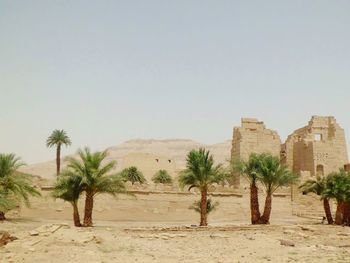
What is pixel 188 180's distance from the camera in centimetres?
2289

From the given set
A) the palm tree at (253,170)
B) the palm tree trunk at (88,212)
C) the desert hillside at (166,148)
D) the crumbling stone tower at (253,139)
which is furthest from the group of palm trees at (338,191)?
the desert hillside at (166,148)

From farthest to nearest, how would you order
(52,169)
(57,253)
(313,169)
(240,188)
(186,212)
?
1. (52,169)
2. (313,169)
3. (240,188)
4. (186,212)
5. (57,253)

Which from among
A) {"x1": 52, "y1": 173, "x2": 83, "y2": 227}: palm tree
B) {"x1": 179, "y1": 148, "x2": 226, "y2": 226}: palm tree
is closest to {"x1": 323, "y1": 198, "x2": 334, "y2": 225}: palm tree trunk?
{"x1": 179, "y1": 148, "x2": 226, "y2": 226}: palm tree

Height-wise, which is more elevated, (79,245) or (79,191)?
(79,191)

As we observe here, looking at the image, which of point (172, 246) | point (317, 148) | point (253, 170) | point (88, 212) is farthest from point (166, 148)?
point (172, 246)

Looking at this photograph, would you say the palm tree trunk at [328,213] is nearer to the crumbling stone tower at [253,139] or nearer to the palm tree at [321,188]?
the palm tree at [321,188]

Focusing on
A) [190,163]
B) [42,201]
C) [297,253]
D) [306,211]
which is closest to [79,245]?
[297,253]

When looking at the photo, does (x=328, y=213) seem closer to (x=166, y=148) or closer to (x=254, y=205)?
(x=254, y=205)

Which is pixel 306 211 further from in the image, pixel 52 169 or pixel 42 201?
pixel 52 169

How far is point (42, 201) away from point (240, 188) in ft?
48.6

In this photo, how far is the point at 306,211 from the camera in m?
33.9

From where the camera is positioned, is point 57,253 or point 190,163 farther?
point 190,163

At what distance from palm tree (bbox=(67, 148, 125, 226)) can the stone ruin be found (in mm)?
21272

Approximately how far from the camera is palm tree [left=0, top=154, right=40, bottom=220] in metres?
21.5
